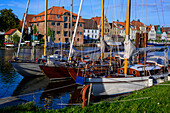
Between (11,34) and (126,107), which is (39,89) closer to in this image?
(126,107)

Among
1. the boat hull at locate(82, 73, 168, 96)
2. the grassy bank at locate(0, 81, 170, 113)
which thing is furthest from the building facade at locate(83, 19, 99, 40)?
the grassy bank at locate(0, 81, 170, 113)

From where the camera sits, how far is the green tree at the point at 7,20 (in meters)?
95.1

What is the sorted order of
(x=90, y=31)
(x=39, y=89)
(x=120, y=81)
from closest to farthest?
(x=120, y=81)
(x=39, y=89)
(x=90, y=31)

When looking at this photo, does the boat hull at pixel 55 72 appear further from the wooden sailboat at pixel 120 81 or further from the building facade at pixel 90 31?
the building facade at pixel 90 31

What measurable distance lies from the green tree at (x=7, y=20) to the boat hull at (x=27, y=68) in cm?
7280

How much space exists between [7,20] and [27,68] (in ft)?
248

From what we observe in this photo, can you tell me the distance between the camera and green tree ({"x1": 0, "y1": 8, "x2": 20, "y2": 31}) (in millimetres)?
95125

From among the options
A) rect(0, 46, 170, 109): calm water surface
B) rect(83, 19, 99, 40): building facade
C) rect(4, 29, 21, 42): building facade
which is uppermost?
rect(83, 19, 99, 40): building facade

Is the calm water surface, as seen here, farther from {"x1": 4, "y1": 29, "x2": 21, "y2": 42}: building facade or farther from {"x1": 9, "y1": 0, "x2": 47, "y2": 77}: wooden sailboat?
{"x1": 4, "y1": 29, "x2": 21, "y2": 42}: building facade

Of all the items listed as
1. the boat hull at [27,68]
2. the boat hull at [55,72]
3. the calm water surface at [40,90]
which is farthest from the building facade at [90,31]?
the boat hull at [55,72]

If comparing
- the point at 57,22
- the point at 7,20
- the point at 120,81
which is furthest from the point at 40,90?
the point at 7,20

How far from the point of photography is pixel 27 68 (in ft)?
91.0

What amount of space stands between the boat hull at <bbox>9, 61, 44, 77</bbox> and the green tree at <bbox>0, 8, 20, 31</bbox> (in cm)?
7280

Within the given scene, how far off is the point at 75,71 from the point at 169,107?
487 inches
